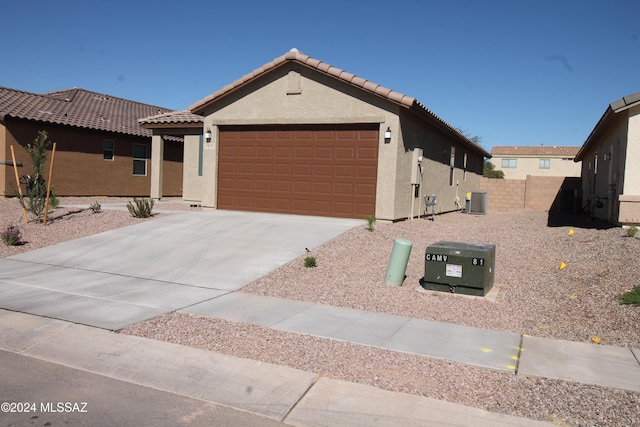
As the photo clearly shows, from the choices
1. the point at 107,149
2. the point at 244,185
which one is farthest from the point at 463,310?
the point at 107,149

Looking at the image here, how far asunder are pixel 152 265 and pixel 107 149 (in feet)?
53.8

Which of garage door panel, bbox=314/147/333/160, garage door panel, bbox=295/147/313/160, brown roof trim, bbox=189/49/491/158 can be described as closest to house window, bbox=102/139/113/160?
brown roof trim, bbox=189/49/491/158

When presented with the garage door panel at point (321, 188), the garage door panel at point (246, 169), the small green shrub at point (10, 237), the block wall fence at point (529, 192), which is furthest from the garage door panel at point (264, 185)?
the block wall fence at point (529, 192)

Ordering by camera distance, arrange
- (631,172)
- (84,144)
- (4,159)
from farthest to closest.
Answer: (84,144)
(4,159)
(631,172)

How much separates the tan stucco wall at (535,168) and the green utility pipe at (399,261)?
5858cm

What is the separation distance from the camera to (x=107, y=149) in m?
25.1

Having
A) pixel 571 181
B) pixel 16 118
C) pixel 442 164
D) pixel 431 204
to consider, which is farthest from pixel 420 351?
pixel 571 181

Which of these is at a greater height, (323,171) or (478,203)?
(323,171)

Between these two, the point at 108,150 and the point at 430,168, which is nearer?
the point at 430,168

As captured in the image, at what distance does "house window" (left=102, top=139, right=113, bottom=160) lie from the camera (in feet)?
81.5

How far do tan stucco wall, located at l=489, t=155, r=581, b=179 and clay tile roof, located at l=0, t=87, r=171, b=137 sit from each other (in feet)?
153

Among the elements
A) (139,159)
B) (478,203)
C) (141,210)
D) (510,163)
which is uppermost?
(510,163)

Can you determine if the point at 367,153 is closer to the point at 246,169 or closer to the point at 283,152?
the point at 283,152

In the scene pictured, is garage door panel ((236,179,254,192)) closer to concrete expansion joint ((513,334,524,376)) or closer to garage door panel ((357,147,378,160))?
garage door panel ((357,147,378,160))
